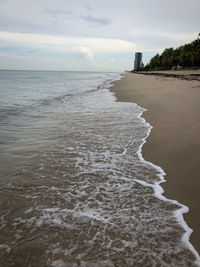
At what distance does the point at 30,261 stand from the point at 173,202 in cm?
191

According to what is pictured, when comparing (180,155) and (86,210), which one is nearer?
(86,210)

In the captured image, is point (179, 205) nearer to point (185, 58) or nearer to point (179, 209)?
point (179, 209)

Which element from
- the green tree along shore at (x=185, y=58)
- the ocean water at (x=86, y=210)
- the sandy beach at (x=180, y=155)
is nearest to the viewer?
the ocean water at (x=86, y=210)

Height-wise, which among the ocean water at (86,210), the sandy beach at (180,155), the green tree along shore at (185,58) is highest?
the green tree along shore at (185,58)

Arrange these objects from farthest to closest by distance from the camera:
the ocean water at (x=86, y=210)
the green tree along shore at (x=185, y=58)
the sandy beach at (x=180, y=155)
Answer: the green tree along shore at (x=185, y=58), the sandy beach at (x=180, y=155), the ocean water at (x=86, y=210)

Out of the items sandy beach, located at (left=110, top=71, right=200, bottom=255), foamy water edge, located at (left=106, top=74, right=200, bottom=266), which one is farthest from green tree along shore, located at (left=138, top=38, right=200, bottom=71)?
foamy water edge, located at (left=106, top=74, right=200, bottom=266)

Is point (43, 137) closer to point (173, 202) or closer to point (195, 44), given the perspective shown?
point (173, 202)

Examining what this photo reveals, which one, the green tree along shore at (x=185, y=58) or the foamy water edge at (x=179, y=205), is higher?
the green tree along shore at (x=185, y=58)

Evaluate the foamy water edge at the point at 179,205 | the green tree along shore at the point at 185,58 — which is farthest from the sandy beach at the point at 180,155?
the green tree along shore at the point at 185,58

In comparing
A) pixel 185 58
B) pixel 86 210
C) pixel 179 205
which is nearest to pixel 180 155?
pixel 179 205

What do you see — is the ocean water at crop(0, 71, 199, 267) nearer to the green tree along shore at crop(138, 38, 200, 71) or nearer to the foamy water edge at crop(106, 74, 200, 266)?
the foamy water edge at crop(106, 74, 200, 266)

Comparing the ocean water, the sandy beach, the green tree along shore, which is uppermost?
the green tree along shore

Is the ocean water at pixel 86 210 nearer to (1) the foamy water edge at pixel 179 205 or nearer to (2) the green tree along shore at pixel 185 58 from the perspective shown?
(1) the foamy water edge at pixel 179 205

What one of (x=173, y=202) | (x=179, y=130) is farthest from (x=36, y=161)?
(x=179, y=130)
